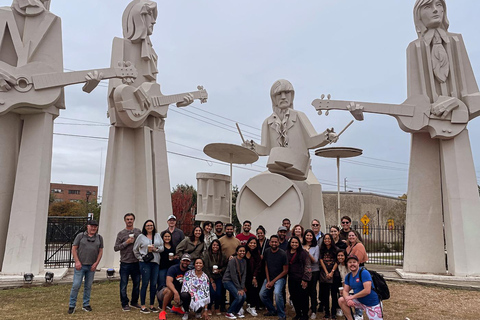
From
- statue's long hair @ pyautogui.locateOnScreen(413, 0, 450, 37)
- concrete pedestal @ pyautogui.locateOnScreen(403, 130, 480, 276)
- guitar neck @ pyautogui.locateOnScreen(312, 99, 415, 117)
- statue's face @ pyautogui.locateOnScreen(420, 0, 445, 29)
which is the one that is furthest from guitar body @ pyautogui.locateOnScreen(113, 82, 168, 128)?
statue's face @ pyautogui.locateOnScreen(420, 0, 445, 29)

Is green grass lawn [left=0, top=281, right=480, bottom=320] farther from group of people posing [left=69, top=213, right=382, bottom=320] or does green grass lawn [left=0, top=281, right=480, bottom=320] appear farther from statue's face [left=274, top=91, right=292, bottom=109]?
statue's face [left=274, top=91, right=292, bottom=109]

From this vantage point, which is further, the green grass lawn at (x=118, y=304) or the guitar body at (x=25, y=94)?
the guitar body at (x=25, y=94)

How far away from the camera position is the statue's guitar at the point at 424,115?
36.2 ft

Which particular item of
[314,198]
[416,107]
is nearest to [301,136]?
[314,198]

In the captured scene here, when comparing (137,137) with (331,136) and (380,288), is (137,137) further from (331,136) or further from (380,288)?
(380,288)

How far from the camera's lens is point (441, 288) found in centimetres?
991

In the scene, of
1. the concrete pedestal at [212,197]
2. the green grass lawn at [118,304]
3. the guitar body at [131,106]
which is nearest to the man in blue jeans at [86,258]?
the green grass lawn at [118,304]

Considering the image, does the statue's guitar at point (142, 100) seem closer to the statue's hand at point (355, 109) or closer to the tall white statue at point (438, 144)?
the statue's hand at point (355, 109)

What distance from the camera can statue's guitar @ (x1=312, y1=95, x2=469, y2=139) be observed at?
1104 centimetres

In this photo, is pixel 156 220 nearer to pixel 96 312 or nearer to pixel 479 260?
pixel 96 312

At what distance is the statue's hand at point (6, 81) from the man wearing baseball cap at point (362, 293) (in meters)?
8.56

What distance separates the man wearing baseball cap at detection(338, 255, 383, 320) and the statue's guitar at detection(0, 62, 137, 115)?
23.0 feet

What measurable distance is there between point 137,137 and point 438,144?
852 cm

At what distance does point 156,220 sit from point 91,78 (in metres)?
4.62
